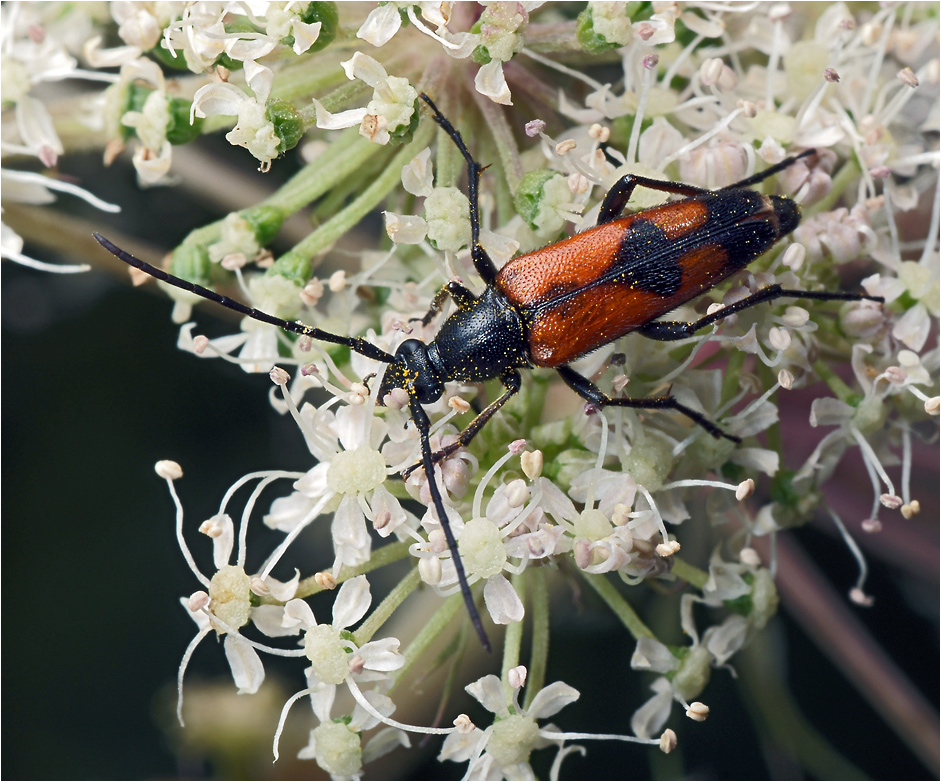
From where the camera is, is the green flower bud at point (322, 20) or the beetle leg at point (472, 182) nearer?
the green flower bud at point (322, 20)

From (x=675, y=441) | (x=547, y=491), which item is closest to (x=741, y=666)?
(x=675, y=441)

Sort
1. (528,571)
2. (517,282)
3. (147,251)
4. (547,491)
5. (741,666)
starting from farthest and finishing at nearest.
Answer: (741,666) < (147,251) < (517,282) < (528,571) < (547,491)

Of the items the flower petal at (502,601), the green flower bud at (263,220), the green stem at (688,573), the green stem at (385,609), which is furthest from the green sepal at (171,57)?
the green stem at (688,573)

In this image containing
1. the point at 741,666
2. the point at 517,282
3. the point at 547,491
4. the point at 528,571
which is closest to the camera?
the point at 547,491

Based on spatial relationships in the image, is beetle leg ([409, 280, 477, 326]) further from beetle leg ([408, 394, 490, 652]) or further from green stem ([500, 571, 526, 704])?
green stem ([500, 571, 526, 704])

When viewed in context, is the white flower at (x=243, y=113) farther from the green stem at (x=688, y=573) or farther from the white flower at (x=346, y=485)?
the green stem at (x=688, y=573)

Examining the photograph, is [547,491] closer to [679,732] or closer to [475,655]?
[475,655]
